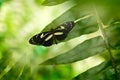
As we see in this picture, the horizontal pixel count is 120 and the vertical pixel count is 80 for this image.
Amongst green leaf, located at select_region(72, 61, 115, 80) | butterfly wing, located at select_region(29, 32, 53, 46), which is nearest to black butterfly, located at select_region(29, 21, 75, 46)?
butterfly wing, located at select_region(29, 32, 53, 46)

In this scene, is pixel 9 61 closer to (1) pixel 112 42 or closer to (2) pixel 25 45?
(2) pixel 25 45

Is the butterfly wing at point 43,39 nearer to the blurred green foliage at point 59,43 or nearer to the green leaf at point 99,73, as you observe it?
the blurred green foliage at point 59,43

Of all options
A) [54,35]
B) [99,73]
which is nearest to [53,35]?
[54,35]

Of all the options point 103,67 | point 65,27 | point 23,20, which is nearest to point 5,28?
point 23,20

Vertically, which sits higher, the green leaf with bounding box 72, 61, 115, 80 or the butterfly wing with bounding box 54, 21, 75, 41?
the butterfly wing with bounding box 54, 21, 75, 41

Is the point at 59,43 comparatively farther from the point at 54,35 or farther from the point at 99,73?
the point at 99,73

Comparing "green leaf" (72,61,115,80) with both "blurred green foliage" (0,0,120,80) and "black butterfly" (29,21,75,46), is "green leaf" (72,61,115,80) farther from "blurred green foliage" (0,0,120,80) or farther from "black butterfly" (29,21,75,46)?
"black butterfly" (29,21,75,46)

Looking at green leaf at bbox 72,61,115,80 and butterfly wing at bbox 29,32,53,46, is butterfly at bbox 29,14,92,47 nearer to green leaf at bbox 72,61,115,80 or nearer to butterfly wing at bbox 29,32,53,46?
butterfly wing at bbox 29,32,53,46
